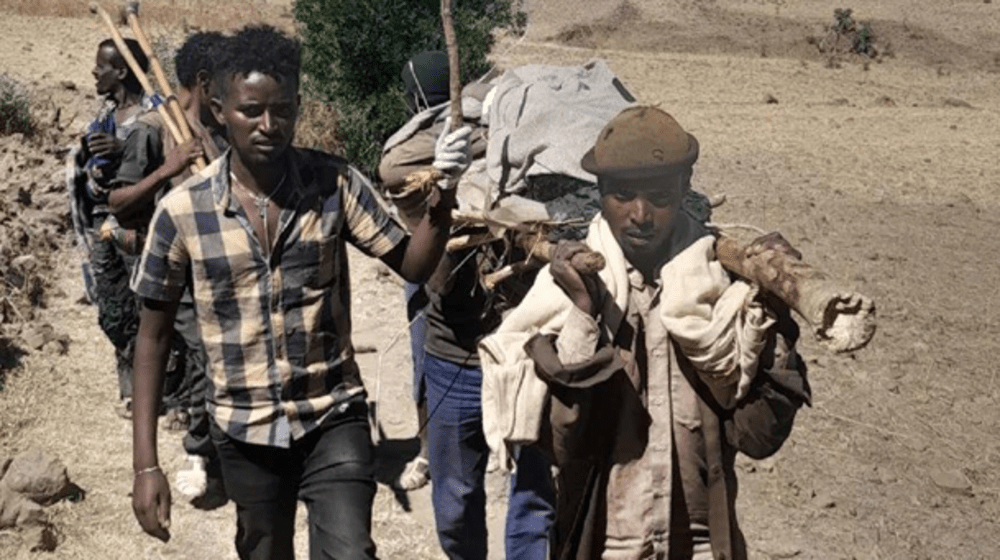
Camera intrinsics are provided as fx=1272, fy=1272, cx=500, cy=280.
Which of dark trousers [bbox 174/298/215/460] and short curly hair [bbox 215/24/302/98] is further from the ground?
short curly hair [bbox 215/24/302/98]

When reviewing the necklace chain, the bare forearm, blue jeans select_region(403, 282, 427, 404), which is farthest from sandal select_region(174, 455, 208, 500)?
the necklace chain

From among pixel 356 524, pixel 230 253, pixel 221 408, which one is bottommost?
pixel 356 524

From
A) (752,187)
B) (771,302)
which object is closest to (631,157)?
(771,302)

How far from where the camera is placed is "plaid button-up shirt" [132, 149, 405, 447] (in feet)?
10.5

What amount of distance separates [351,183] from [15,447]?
10.7 ft

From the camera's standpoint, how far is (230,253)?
126 inches

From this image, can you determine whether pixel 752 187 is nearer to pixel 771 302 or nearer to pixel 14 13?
pixel 771 302

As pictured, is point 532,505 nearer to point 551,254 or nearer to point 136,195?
point 551,254

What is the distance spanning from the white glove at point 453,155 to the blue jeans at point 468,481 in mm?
1318

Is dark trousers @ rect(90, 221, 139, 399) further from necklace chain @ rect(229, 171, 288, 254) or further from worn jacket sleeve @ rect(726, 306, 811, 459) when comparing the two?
worn jacket sleeve @ rect(726, 306, 811, 459)

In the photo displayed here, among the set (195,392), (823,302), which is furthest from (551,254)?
(195,392)

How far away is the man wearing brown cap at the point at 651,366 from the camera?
2.79 m

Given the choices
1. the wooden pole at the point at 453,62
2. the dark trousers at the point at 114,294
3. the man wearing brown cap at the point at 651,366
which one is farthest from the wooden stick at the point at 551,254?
the dark trousers at the point at 114,294

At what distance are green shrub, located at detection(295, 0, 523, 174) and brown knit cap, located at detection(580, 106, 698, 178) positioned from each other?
7.19 m
